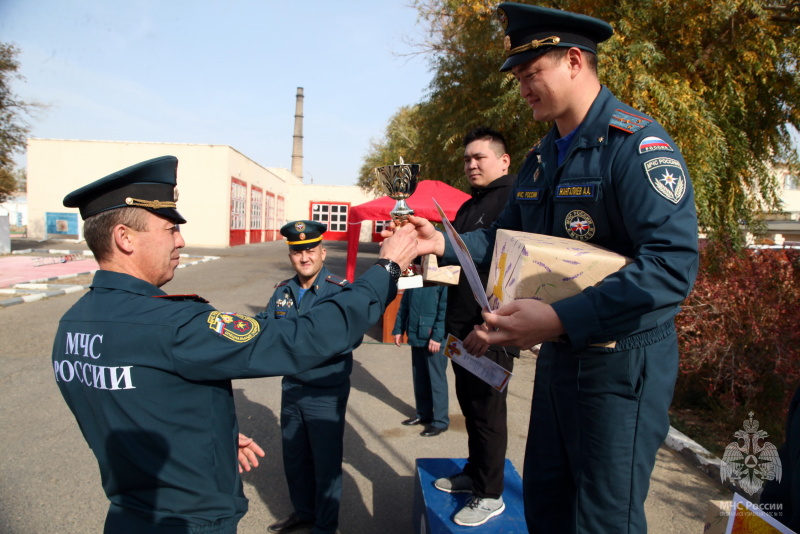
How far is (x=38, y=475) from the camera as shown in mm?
3713

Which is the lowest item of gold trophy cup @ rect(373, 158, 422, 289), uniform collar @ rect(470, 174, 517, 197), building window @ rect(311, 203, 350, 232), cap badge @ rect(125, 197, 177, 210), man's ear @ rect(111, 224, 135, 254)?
man's ear @ rect(111, 224, 135, 254)

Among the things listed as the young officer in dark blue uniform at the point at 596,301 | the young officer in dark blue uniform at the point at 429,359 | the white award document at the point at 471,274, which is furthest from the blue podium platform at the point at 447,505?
the white award document at the point at 471,274

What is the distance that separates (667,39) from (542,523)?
7744 mm

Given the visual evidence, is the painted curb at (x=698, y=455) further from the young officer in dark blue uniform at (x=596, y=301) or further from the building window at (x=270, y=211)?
the building window at (x=270, y=211)

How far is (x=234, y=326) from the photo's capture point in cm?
164

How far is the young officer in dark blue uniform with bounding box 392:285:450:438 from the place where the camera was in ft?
15.7

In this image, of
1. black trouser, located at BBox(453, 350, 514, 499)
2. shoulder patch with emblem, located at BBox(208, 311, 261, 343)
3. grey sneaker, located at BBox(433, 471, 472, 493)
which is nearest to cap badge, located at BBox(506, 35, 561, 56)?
shoulder patch with emblem, located at BBox(208, 311, 261, 343)

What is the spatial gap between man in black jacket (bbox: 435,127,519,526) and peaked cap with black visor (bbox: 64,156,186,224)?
144 centimetres

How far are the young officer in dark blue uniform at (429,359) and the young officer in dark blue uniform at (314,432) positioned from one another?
171cm

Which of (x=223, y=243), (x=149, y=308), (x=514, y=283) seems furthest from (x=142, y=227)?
(x=223, y=243)

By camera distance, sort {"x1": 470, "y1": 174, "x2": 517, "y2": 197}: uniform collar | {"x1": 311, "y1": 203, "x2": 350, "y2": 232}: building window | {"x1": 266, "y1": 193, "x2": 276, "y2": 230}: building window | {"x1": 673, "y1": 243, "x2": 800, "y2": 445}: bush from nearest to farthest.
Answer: {"x1": 470, "y1": 174, "x2": 517, "y2": 197}: uniform collar
{"x1": 673, "y1": 243, "x2": 800, "y2": 445}: bush
{"x1": 266, "y1": 193, "x2": 276, "y2": 230}: building window
{"x1": 311, "y1": 203, "x2": 350, "y2": 232}: building window

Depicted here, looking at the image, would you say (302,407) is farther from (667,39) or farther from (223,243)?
(223,243)

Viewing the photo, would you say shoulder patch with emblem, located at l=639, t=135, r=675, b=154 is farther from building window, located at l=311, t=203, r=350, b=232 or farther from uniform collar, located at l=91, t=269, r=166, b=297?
building window, located at l=311, t=203, r=350, b=232

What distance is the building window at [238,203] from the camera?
30050 mm
